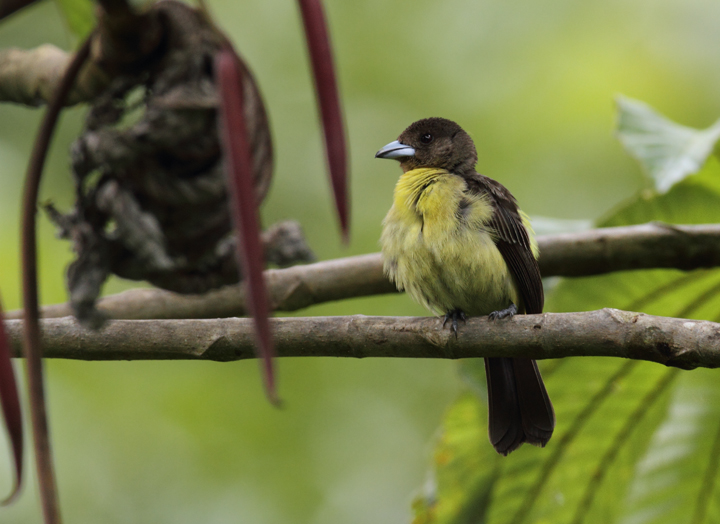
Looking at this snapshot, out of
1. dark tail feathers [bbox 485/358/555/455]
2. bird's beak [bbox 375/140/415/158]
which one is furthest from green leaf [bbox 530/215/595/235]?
bird's beak [bbox 375/140/415/158]

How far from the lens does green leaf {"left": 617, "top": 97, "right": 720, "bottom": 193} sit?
97.2 inches

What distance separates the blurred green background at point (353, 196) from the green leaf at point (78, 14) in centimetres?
332

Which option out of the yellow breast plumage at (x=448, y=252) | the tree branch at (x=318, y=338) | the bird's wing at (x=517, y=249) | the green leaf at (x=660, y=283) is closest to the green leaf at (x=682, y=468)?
the green leaf at (x=660, y=283)

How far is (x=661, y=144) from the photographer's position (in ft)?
8.73

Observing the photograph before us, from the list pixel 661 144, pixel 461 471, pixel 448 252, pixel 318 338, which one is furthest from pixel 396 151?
pixel 318 338

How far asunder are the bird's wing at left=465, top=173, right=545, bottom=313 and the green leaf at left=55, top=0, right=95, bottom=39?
5.00 feet

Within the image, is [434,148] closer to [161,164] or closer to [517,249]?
[517,249]

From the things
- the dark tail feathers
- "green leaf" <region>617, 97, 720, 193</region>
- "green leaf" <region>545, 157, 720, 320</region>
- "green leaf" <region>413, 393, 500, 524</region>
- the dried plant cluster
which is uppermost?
the dried plant cluster

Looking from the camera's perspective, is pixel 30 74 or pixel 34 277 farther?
pixel 30 74

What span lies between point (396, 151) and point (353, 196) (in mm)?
2942

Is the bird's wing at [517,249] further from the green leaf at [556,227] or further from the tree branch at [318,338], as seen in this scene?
the tree branch at [318,338]

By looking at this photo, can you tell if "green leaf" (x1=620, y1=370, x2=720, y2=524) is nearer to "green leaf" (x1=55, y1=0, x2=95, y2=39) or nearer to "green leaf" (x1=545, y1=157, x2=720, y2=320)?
"green leaf" (x1=545, y1=157, x2=720, y2=320)

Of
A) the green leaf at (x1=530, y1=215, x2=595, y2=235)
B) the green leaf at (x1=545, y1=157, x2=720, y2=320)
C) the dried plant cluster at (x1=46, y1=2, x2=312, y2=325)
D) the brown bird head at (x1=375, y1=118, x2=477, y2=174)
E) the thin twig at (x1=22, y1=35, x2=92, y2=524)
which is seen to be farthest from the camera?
the brown bird head at (x1=375, y1=118, x2=477, y2=174)

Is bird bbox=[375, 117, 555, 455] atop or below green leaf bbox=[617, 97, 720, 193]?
below
